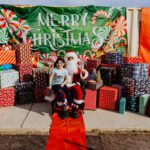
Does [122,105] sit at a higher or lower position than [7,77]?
lower

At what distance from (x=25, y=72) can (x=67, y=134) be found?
123 inches

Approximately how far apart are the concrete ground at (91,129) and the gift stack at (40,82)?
2.37 ft

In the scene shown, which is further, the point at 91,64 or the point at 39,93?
the point at 91,64

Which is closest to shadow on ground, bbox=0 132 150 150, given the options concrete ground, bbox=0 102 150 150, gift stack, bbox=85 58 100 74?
concrete ground, bbox=0 102 150 150

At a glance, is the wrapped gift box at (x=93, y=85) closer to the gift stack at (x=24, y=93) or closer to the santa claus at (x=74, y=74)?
the santa claus at (x=74, y=74)

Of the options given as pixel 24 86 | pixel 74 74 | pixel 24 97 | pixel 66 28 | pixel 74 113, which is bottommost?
pixel 74 113

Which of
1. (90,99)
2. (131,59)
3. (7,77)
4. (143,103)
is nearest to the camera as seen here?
(143,103)

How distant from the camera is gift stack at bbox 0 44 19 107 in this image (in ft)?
24.5

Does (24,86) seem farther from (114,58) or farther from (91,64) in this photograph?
(114,58)

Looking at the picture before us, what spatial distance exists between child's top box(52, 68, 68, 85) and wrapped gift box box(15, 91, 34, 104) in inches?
54.1

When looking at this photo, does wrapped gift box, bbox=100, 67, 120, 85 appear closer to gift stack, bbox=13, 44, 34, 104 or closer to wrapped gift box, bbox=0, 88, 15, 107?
gift stack, bbox=13, 44, 34, 104

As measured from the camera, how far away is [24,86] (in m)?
7.92

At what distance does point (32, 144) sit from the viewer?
209 inches

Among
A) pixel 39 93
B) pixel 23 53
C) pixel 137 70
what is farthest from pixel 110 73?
pixel 23 53
